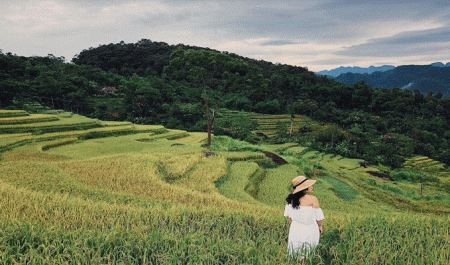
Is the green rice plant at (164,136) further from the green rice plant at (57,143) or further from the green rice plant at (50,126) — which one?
the green rice plant at (50,126)

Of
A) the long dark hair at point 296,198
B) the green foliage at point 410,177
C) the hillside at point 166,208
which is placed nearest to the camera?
the hillside at point 166,208

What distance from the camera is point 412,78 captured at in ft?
543

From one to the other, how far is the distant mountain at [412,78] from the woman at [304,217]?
155880mm

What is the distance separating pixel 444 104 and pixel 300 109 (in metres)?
35.5

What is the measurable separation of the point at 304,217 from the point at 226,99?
20.7m

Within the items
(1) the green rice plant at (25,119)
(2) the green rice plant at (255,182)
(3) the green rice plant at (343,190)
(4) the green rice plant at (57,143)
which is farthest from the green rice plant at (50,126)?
(3) the green rice plant at (343,190)

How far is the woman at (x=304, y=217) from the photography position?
300 cm

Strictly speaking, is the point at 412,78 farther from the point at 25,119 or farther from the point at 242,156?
the point at 25,119

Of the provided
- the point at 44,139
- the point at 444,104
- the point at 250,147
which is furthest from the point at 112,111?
the point at 444,104

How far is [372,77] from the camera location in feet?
616

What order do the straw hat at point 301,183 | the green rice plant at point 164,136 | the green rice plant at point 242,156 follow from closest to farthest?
the straw hat at point 301,183 < the green rice plant at point 242,156 < the green rice plant at point 164,136

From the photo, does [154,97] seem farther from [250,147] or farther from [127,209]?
[127,209]

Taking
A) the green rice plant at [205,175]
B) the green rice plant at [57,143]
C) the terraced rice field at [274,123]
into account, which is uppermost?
the green rice plant at [57,143]

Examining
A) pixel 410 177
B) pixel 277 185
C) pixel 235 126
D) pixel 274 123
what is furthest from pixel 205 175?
pixel 274 123
